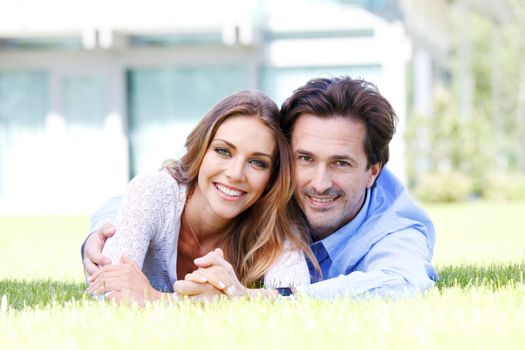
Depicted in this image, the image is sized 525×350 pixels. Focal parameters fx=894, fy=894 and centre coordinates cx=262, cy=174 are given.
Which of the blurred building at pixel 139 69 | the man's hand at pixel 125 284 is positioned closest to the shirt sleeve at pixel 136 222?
the man's hand at pixel 125 284

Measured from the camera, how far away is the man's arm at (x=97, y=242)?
4.55 meters

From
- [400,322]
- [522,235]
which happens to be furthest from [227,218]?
[522,235]

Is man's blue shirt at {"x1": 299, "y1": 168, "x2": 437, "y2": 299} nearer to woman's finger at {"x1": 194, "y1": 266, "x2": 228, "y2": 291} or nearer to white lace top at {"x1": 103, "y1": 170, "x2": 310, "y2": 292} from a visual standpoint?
white lace top at {"x1": 103, "y1": 170, "x2": 310, "y2": 292}

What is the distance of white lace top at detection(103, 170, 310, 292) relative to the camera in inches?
178

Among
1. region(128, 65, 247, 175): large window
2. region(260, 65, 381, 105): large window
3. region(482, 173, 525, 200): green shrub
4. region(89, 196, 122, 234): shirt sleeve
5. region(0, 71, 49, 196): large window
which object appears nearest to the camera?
region(89, 196, 122, 234): shirt sleeve

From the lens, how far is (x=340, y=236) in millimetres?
5008

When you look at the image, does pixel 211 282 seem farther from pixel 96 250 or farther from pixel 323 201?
pixel 323 201

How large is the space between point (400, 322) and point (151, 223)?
1.69 m

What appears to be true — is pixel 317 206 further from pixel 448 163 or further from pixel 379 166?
pixel 448 163

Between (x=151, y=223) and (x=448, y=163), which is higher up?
(x=151, y=223)

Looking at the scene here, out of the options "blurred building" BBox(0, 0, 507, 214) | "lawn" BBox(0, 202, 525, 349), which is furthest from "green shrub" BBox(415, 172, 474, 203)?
"lawn" BBox(0, 202, 525, 349)

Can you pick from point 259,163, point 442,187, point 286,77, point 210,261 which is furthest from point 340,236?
point 442,187

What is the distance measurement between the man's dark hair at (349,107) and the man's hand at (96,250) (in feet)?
3.71

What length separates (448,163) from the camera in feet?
69.9
